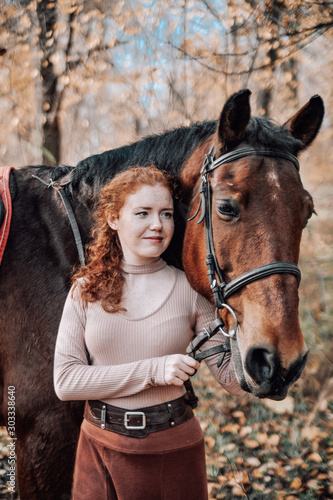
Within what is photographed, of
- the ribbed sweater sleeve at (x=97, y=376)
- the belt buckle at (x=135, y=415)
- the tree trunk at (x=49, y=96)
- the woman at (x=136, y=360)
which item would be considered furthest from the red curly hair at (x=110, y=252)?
the tree trunk at (x=49, y=96)

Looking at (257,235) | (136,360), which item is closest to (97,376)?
(136,360)

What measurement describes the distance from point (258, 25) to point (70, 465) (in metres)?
5.33

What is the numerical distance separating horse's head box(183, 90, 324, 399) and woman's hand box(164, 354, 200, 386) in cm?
21

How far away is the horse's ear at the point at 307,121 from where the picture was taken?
2.05 meters

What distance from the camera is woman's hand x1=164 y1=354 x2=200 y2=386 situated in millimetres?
1563

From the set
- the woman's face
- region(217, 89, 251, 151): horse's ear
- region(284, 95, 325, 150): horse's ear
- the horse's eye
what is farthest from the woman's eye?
region(284, 95, 325, 150): horse's ear

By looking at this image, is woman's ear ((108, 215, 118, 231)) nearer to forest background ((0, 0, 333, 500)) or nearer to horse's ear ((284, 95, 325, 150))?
horse's ear ((284, 95, 325, 150))

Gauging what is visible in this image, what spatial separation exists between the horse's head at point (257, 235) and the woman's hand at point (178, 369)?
21 centimetres

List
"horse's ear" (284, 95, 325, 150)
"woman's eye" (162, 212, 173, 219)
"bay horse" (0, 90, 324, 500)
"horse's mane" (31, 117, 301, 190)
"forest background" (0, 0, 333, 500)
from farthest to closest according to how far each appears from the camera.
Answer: "forest background" (0, 0, 333, 500), "horse's mane" (31, 117, 301, 190), "horse's ear" (284, 95, 325, 150), "woman's eye" (162, 212, 173, 219), "bay horse" (0, 90, 324, 500)

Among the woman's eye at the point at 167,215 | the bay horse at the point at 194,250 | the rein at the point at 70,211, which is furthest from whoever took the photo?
the rein at the point at 70,211

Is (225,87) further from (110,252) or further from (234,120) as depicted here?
(110,252)

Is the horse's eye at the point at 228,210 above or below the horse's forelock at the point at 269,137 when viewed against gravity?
below

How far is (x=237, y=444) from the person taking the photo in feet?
14.2

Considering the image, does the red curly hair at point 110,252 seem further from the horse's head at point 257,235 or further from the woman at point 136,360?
the horse's head at point 257,235
